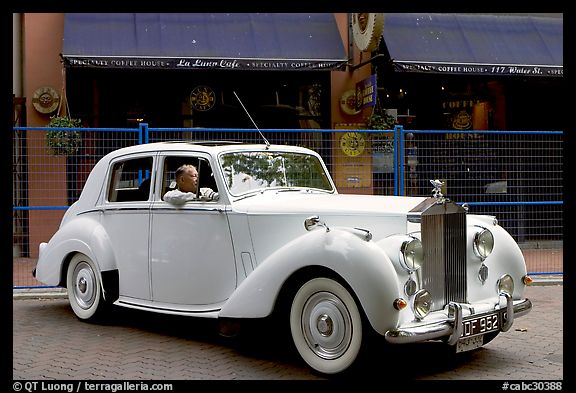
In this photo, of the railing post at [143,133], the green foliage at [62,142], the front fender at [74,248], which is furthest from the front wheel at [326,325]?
the green foliage at [62,142]

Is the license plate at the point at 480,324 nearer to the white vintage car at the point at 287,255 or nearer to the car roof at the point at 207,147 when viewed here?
the white vintage car at the point at 287,255

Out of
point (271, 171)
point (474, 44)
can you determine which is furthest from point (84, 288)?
point (474, 44)

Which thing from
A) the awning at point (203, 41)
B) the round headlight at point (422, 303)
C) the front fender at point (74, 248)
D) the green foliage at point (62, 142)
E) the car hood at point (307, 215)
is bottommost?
the round headlight at point (422, 303)

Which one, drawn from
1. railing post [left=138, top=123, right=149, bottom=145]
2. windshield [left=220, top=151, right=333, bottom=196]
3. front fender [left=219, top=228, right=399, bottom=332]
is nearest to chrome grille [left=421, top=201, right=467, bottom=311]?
front fender [left=219, top=228, right=399, bottom=332]

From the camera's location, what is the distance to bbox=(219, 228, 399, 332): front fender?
4926 millimetres

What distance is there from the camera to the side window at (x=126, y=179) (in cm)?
714

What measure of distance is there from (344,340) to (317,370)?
1.11ft

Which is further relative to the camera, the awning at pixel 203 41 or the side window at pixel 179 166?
the awning at pixel 203 41

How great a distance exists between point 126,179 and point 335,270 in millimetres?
3164

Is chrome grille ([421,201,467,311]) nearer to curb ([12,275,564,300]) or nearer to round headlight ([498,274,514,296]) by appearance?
round headlight ([498,274,514,296])

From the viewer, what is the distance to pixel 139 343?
6.49m

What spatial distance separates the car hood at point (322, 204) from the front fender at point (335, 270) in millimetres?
386
